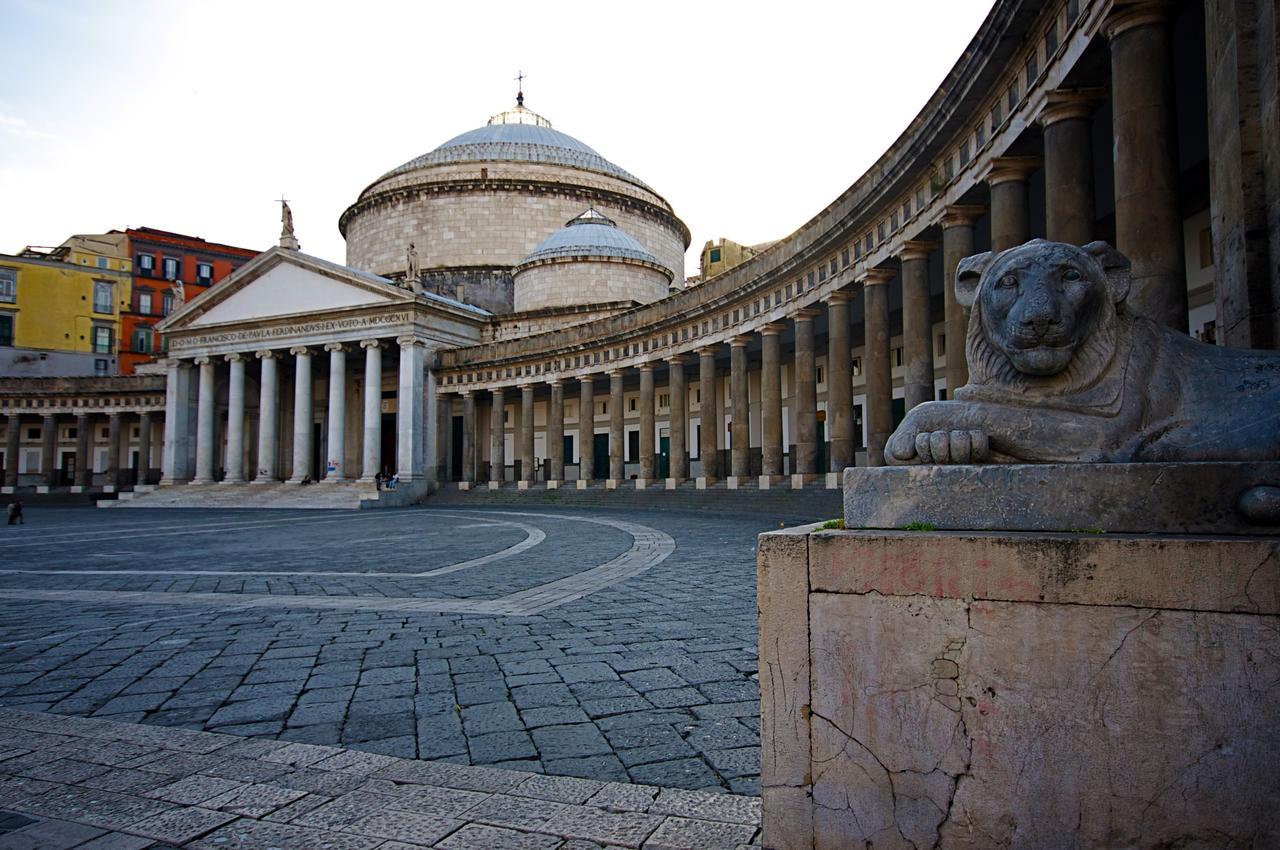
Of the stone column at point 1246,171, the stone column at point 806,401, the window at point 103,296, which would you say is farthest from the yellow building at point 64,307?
the stone column at point 1246,171

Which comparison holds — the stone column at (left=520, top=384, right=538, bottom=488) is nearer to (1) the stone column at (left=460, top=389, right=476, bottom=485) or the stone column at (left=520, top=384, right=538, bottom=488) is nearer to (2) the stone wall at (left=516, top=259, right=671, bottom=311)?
(1) the stone column at (left=460, top=389, right=476, bottom=485)

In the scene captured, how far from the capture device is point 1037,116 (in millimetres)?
10680

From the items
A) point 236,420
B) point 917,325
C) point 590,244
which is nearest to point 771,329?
point 917,325

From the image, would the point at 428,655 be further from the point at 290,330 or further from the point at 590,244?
the point at 590,244

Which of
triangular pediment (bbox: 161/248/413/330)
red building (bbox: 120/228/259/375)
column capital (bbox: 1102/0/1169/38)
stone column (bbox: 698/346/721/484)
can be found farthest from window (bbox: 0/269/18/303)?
column capital (bbox: 1102/0/1169/38)

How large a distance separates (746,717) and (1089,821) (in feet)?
6.62

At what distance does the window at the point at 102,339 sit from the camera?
57.7 m

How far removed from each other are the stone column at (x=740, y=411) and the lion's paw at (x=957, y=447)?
71.8 ft

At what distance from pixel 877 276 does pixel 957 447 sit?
52.2 feet

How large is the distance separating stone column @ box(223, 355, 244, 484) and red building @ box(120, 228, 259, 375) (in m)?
19.8

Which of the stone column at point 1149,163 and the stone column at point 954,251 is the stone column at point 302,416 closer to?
the stone column at point 954,251

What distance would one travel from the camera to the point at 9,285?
175 ft

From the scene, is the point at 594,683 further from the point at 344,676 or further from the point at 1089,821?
the point at 1089,821

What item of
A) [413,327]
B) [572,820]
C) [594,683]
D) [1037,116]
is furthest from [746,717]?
[413,327]
